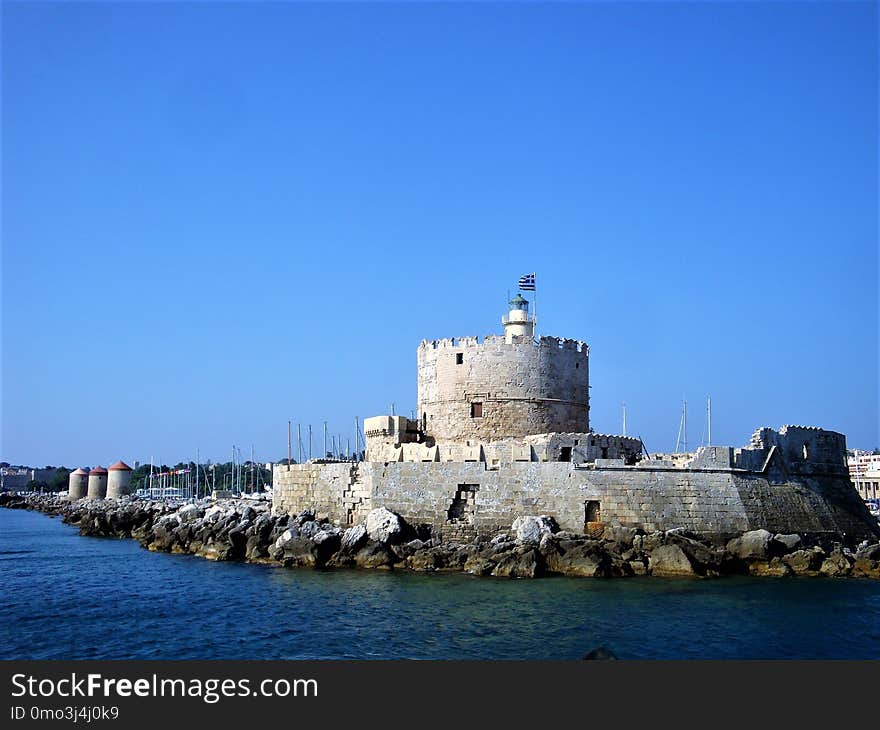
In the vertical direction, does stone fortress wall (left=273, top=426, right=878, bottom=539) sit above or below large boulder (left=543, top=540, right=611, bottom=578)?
above

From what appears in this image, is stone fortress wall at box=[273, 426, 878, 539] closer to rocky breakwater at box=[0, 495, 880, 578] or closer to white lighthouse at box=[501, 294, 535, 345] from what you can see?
rocky breakwater at box=[0, 495, 880, 578]

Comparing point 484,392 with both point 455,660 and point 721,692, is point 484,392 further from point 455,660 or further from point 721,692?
point 721,692

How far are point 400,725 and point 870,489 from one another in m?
55.3

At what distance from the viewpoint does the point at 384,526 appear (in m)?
21.0

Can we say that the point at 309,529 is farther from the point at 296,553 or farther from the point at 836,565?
the point at 836,565

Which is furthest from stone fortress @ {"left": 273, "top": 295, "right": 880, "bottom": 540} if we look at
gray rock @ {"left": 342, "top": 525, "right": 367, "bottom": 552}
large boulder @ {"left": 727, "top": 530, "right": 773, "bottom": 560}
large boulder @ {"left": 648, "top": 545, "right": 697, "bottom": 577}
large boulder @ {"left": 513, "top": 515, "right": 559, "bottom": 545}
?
large boulder @ {"left": 648, "top": 545, "right": 697, "bottom": 577}

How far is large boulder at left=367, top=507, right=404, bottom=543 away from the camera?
20.8 m

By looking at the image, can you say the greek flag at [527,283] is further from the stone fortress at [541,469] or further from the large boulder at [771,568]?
the large boulder at [771,568]

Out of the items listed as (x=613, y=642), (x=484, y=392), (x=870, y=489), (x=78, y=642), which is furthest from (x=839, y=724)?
(x=870, y=489)

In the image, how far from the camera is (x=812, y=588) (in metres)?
17.4

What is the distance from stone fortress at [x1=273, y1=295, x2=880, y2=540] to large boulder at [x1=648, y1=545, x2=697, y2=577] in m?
1.21

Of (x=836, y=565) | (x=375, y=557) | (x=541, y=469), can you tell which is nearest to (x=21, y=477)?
(x=375, y=557)

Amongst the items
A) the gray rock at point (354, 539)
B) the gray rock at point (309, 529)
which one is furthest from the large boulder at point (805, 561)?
the gray rock at point (309, 529)

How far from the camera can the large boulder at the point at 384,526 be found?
20.8 metres
